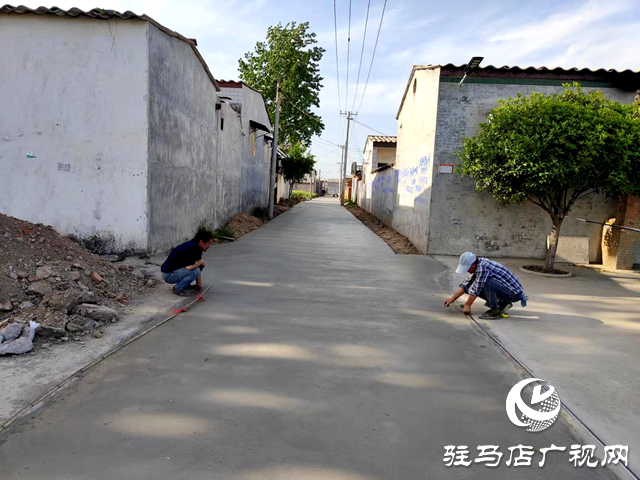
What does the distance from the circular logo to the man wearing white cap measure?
1.88 metres

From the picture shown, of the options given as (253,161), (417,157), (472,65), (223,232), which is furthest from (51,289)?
(253,161)

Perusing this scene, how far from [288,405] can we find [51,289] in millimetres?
3288

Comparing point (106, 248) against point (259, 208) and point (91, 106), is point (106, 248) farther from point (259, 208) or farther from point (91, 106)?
point (259, 208)

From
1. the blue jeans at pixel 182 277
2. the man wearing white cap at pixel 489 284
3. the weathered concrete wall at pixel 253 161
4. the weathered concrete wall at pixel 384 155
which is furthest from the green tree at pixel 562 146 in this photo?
the weathered concrete wall at pixel 384 155

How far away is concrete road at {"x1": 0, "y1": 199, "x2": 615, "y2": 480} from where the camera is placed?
8.13 feet

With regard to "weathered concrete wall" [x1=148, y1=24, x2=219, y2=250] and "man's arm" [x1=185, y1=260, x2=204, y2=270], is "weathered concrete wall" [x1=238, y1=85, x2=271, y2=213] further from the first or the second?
"man's arm" [x1=185, y1=260, x2=204, y2=270]

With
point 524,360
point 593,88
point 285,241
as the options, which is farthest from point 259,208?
point 524,360

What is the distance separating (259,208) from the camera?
21.2 m

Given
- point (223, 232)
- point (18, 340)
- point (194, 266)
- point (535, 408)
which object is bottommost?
point (535, 408)

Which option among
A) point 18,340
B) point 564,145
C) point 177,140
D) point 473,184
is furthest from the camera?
point 473,184

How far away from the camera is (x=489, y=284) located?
546cm

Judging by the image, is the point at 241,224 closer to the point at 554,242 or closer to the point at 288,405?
the point at 554,242

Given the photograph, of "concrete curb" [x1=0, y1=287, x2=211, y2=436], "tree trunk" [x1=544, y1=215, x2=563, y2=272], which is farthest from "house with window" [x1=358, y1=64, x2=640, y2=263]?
"concrete curb" [x1=0, y1=287, x2=211, y2=436]

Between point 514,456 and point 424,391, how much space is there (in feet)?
2.89
